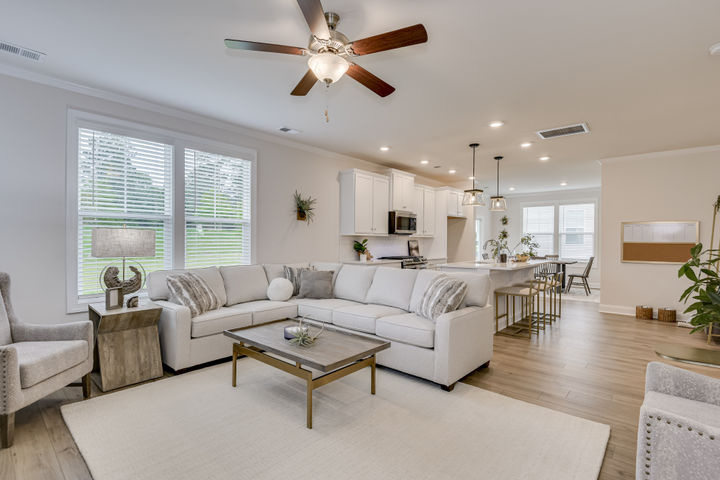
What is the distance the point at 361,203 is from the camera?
19.5 ft

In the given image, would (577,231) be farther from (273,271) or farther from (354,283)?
(273,271)

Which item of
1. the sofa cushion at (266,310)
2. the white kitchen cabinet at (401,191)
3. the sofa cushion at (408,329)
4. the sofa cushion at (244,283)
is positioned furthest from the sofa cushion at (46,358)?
the white kitchen cabinet at (401,191)

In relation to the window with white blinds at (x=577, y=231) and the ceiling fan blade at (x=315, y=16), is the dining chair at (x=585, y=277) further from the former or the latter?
the ceiling fan blade at (x=315, y=16)

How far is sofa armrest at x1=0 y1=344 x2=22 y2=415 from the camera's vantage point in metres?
2.06

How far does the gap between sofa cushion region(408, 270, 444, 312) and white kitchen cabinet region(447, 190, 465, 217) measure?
431 centimetres

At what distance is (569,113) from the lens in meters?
3.94

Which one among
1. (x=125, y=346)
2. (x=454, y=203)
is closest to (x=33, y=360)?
(x=125, y=346)

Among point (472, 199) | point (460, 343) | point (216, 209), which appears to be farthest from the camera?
point (472, 199)

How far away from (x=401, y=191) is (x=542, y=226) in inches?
256

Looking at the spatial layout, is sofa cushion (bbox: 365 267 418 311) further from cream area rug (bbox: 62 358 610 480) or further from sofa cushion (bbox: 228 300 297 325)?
cream area rug (bbox: 62 358 610 480)

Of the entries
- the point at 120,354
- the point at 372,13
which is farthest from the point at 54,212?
the point at 372,13

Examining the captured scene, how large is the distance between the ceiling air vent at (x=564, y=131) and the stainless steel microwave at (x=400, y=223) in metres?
2.59

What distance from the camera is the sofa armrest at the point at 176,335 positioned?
10.5 feet

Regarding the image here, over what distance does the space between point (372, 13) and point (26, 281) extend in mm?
3697
